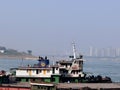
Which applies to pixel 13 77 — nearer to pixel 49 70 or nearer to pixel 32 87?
pixel 49 70

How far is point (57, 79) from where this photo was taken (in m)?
62.7

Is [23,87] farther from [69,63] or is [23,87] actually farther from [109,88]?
[69,63]

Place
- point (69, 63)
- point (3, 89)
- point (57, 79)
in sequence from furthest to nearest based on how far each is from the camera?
point (69, 63) < point (57, 79) < point (3, 89)

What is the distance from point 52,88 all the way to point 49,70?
466 inches

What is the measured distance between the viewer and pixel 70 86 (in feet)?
179

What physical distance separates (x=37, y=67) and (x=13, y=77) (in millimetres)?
3496

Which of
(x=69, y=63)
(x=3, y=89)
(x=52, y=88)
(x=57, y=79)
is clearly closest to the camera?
(x=52, y=88)

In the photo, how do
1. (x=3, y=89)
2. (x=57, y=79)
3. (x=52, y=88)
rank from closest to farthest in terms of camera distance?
1. (x=52, y=88)
2. (x=3, y=89)
3. (x=57, y=79)

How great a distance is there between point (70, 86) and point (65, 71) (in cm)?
1084

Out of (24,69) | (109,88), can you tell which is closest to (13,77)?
(24,69)

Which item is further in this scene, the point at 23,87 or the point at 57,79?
the point at 57,79

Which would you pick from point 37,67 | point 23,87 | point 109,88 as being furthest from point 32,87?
point 37,67

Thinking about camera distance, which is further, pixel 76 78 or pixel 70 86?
pixel 76 78

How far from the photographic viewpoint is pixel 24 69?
65312 millimetres
